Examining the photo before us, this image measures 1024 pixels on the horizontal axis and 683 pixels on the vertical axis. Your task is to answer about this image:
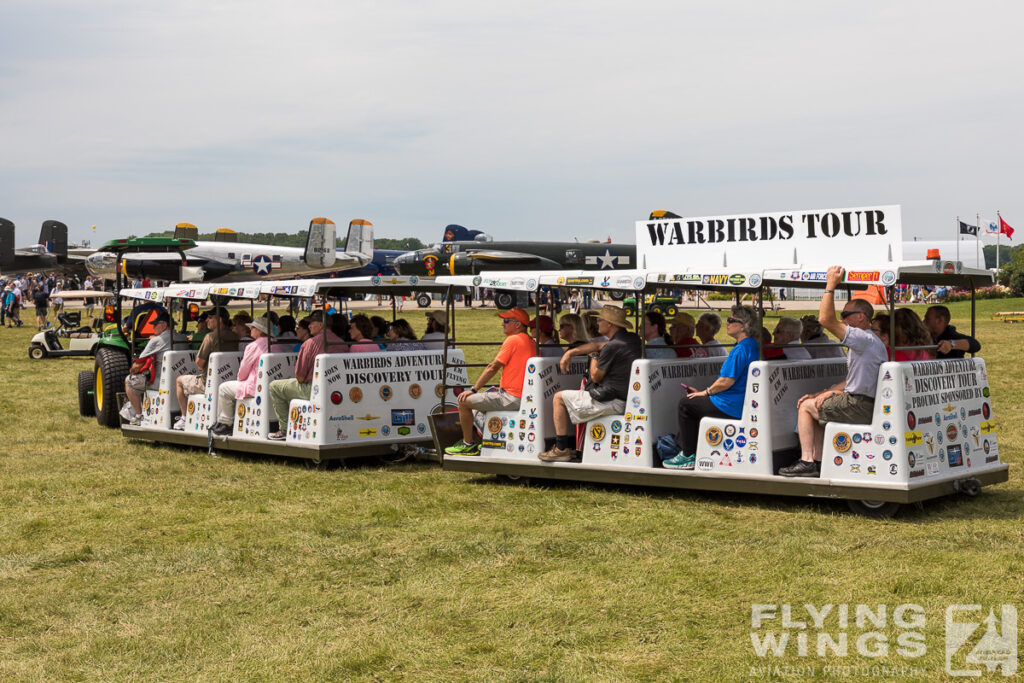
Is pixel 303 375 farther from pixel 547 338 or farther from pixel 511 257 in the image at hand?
pixel 511 257

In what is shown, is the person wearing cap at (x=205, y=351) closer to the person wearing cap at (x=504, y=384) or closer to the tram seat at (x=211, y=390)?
the tram seat at (x=211, y=390)

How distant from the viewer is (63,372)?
86.9 ft

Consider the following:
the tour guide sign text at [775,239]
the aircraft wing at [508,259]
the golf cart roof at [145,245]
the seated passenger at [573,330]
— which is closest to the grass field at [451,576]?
the seated passenger at [573,330]

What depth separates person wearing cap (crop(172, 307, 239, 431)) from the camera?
554 inches

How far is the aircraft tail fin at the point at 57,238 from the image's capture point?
67438 millimetres

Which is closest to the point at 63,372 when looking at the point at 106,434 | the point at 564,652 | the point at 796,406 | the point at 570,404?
the point at 106,434

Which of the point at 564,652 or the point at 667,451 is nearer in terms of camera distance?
the point at 564,652

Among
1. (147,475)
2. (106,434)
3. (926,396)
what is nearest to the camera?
(926,396)

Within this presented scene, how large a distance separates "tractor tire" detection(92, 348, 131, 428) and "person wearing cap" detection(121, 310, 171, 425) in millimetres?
1011

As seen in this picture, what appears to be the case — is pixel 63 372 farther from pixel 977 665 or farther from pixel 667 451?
pixel 977 665

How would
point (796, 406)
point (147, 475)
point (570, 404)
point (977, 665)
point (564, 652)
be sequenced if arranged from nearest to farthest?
point (977, 665) < point (564, 652) < point (796, 406) < point (570, 404) < point (147, 475)

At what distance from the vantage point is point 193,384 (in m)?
14.3

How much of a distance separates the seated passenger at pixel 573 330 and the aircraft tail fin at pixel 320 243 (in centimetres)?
5217

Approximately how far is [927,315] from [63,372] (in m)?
21.7
